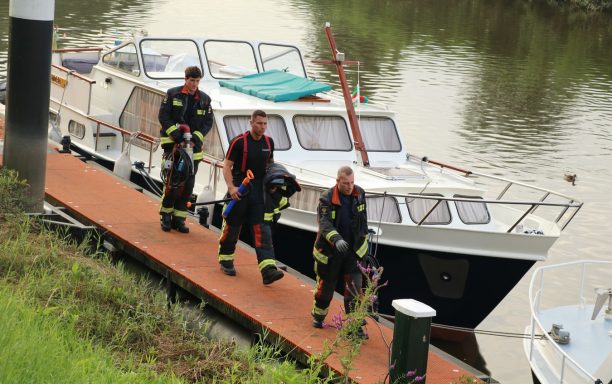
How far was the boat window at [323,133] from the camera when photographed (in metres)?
14.1

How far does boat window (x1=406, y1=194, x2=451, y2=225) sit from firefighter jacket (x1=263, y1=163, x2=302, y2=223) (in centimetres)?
265

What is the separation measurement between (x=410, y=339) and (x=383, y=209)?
493cm

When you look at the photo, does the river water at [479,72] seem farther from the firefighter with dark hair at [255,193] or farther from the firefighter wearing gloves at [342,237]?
the firefighter wearing gloves at [342,237]

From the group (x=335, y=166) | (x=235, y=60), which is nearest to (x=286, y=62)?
(x=235, y=60)

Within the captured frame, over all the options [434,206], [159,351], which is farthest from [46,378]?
[434,206]

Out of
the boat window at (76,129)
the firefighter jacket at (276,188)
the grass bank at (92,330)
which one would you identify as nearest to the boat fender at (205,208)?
the grass bank at (92,330)

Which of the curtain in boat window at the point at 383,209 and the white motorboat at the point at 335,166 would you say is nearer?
the white motorboat at the point at 335,166

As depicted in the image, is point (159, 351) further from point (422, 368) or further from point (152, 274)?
point (152, 274)

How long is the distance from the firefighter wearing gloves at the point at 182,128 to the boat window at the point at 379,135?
326 centimetres

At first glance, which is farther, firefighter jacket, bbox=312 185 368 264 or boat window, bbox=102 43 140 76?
boat window, bbox=102 43 140 76

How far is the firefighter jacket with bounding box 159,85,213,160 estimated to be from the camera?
37.9 ft

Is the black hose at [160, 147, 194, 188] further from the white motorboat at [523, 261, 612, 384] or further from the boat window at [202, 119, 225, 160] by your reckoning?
the white motorboat at [523, 261, 612, 384]

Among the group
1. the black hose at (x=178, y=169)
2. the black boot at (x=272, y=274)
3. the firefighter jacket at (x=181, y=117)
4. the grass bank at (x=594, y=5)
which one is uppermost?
the grass bank at (x=594, y=5)

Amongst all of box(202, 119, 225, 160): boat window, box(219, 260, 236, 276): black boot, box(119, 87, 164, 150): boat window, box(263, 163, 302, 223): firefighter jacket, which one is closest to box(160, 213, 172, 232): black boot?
box(219, 260, 236, 276): black boot
